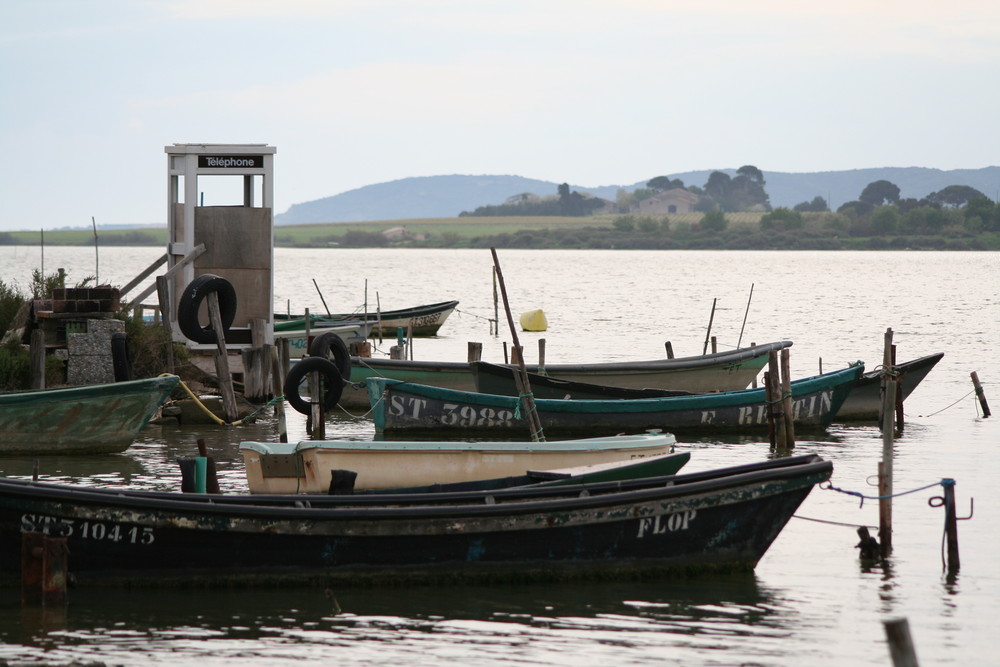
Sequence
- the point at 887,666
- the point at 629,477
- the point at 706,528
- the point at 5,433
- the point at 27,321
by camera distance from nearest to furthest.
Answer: the point at 887,666 → the point at 706,528 → the point at 629,477 → the point at 5,433 → the point at 27,321

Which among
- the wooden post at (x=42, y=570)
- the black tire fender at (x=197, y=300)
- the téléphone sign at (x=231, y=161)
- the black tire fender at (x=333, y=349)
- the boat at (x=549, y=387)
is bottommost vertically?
the wooden post at (x=42, y=570)

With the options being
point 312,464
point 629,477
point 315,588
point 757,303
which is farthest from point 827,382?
point 757,303

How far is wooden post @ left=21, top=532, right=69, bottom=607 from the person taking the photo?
378 inches

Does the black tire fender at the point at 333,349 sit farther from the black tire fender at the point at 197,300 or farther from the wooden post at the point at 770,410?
the wooden post at the point at 770,410

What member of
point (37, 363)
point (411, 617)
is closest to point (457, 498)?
point (411, 617)

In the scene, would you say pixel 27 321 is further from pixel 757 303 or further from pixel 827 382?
pixel 757 303

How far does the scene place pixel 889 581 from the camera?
10.9 meters

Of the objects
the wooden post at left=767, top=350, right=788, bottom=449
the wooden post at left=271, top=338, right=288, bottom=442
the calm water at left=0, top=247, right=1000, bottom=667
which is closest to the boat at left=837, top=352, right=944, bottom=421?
the calm water at left=0, top=247, right=1000, bottom=667

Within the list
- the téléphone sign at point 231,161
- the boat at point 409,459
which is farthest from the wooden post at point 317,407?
the téléphone sign at point 231,161

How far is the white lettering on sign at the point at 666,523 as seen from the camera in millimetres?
10422

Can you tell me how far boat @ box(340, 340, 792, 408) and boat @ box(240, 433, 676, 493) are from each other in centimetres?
772

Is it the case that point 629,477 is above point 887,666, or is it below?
above

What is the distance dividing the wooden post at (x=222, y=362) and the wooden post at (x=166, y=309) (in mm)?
977

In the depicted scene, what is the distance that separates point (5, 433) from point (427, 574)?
756 cm
